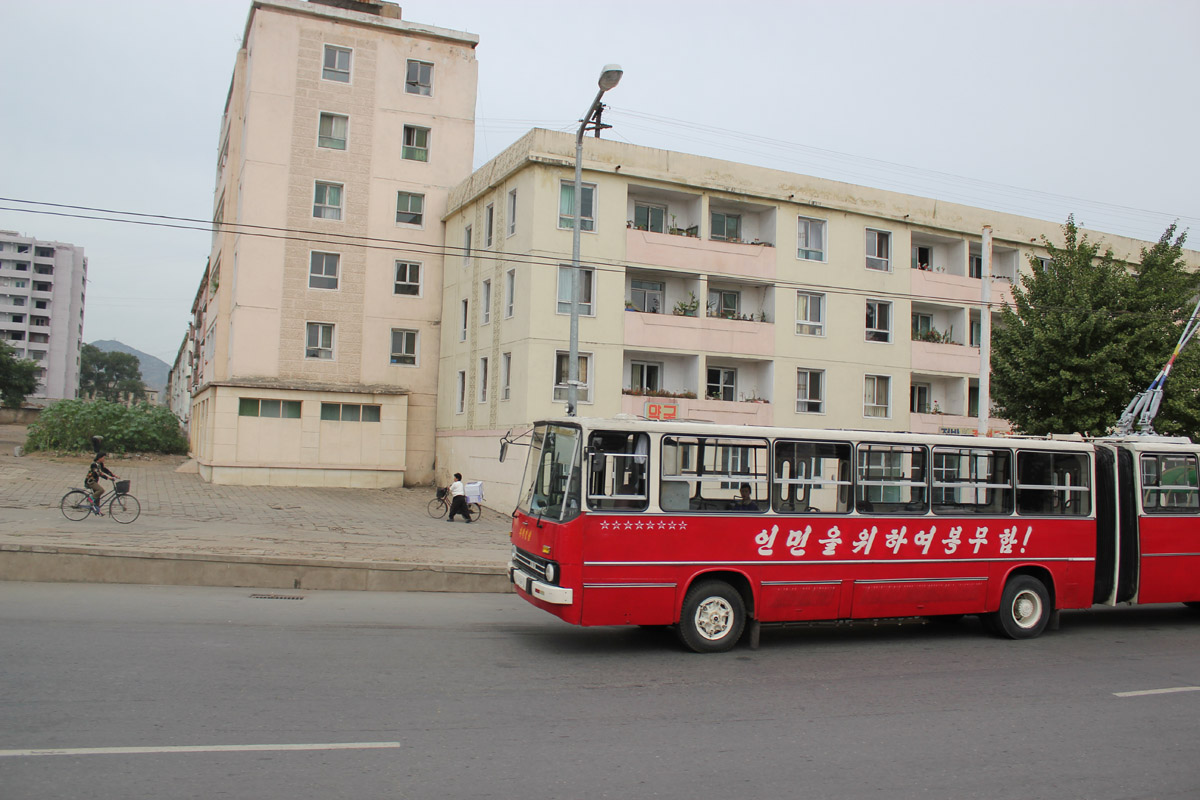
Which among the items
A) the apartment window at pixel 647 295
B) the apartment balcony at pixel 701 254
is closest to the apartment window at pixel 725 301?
the apartment balcony at pixel 701 254

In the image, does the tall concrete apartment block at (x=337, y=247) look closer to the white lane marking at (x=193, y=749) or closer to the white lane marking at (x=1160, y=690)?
the white lane marking at (x=193, y=749)

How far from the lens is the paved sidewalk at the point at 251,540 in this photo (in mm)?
13102

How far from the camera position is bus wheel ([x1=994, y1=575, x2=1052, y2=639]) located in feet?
38.1

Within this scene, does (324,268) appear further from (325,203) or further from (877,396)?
(877,396)

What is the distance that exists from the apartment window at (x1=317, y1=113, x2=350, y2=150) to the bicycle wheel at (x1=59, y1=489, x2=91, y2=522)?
18.5 meters

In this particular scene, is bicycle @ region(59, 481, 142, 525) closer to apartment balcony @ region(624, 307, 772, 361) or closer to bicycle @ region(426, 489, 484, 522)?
bicycle @ region(426, 489, 484, 522)

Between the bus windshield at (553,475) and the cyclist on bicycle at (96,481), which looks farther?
the cyclist on bicycle at (96,481)

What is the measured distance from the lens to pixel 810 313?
99.7 ft

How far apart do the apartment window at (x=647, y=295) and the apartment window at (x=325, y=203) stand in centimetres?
1246

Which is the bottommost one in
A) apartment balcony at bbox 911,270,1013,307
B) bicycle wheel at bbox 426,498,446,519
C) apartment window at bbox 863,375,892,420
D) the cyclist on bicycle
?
bicycle wheel at bbox 426,498,446,519

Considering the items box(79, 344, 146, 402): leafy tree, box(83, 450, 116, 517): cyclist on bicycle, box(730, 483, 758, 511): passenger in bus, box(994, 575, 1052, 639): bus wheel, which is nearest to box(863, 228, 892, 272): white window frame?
box(994, 575, 1052, 639): bus wheel

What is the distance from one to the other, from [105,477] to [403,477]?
14494mm

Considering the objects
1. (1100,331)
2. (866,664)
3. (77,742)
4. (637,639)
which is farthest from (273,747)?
(1100,331)

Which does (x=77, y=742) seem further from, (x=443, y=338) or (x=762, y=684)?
(x=443, y=338)
